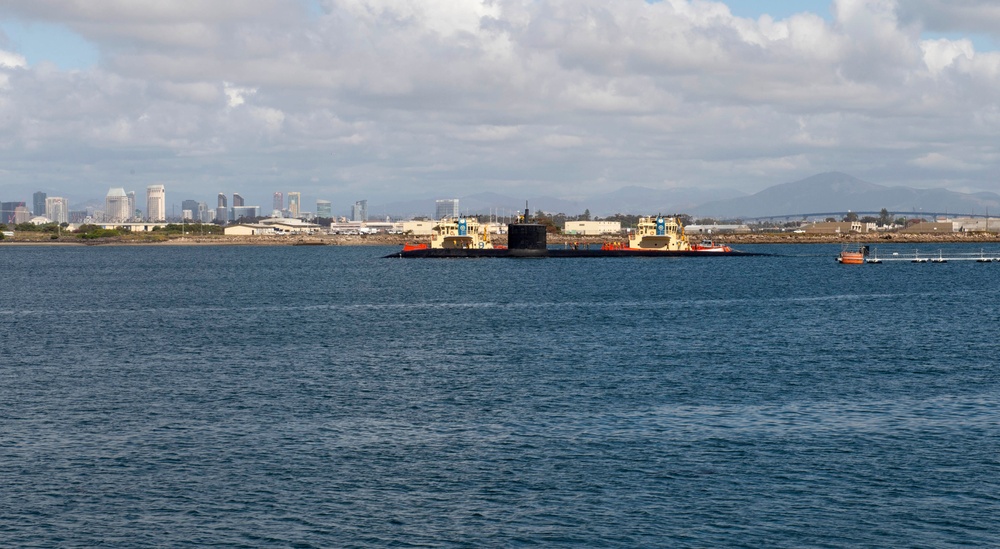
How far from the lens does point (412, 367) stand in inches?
2062

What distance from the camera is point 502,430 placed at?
37219mm

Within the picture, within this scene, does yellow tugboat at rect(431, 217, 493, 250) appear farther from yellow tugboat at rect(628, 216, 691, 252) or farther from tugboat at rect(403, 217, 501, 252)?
yellow tugboat at rect(628, 216, 691, 252)

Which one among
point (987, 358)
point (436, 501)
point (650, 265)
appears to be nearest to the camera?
point (436, 501)

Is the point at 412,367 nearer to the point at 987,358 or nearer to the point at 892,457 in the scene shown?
the point at 892,457

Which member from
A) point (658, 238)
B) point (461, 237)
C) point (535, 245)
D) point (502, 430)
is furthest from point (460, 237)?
point (502, 430)

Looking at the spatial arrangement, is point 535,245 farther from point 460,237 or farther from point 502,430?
point 502,430

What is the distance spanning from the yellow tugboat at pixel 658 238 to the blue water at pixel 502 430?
107 metres

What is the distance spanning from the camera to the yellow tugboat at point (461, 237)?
624 feet

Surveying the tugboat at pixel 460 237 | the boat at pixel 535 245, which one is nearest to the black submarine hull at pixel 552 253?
the boat at pixel 535 245

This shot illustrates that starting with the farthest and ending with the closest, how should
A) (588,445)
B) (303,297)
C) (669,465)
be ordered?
1. (303,297)
2. (588,445)
3. (669,465)

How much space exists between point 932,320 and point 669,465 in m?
48.7

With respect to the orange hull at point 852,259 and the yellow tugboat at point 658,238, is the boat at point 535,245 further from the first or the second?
the orange hull at point 852,259

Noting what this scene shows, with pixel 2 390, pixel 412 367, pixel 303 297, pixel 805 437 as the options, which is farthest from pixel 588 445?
pixel 303 297

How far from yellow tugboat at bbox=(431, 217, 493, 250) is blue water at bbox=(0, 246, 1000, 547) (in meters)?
110
